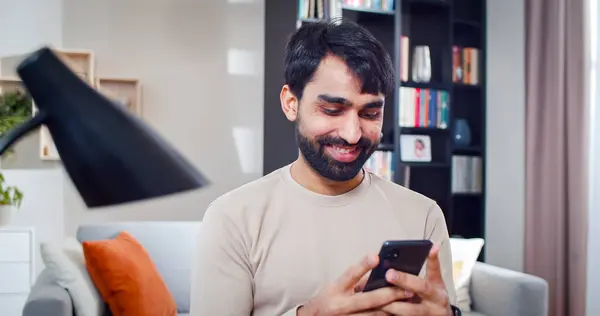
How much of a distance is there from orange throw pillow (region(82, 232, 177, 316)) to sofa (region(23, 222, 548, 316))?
1.16 feet

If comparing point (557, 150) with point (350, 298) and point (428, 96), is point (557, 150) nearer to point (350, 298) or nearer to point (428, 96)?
point (428, 96)

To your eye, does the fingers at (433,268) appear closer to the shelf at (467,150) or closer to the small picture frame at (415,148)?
the small picture frame at (415,148)

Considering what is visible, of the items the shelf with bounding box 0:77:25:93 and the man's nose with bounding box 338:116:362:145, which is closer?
the man's nose with bounding box 338:116:362:145

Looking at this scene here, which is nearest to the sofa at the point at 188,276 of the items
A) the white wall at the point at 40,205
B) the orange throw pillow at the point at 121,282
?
the orange throw pillow at the point at 121,282

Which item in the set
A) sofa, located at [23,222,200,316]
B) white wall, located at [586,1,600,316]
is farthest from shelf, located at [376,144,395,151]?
sofa, located at [23,222,200,316]

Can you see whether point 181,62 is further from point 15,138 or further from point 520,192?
point 15,138

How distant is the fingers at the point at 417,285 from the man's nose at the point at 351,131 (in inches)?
10.6

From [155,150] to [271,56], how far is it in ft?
10.5

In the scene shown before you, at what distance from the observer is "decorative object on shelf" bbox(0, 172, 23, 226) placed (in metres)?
A: 3.25

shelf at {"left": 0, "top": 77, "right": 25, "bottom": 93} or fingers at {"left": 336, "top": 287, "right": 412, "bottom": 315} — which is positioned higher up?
shelf at {"left": 0, "top": 77, "right": 25, "bottom": 93}

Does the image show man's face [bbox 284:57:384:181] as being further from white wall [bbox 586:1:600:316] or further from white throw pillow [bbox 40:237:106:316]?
white wall [bbox 586:1:600:316]

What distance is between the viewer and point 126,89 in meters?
3.49

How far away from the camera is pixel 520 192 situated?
377 centimetres

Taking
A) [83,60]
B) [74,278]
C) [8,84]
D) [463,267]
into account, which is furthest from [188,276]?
[8,84]
